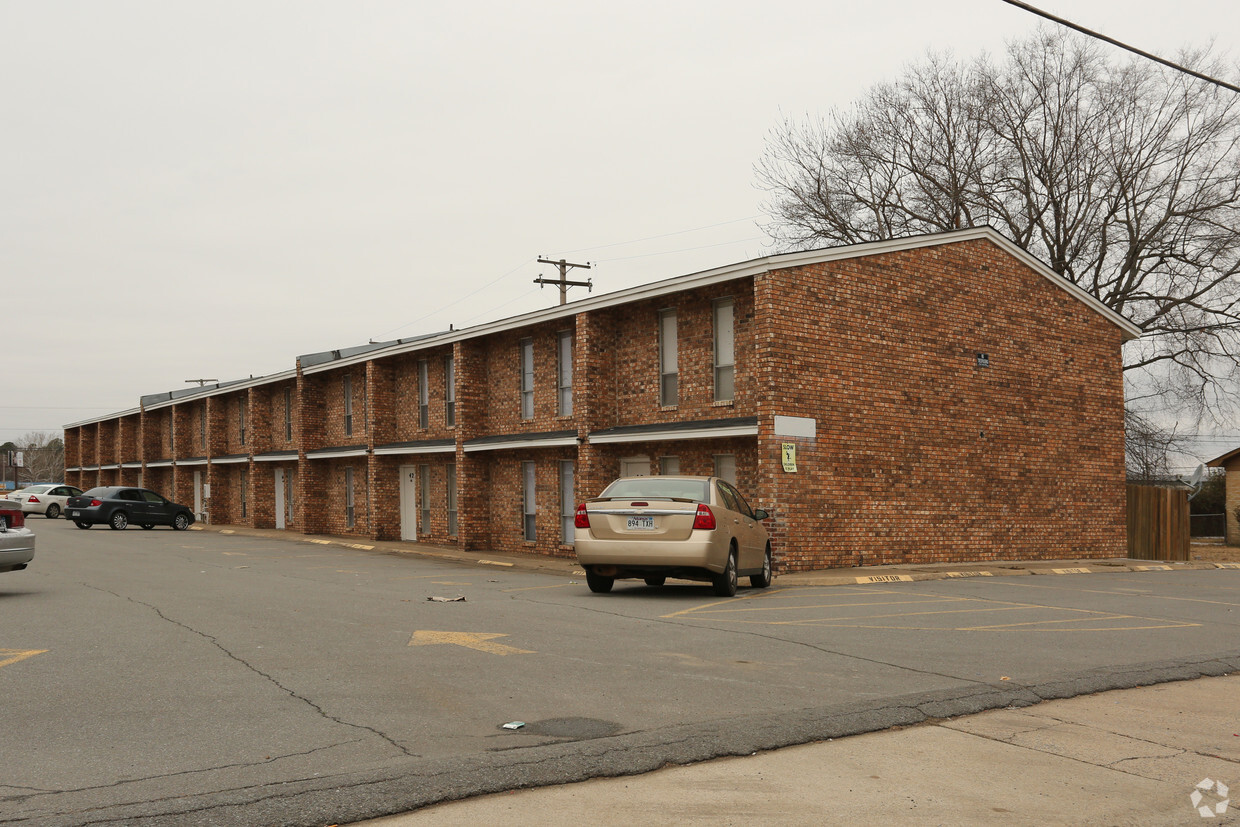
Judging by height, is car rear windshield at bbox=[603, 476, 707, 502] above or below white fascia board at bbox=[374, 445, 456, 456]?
below

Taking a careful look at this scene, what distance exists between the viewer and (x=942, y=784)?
5.64 metres

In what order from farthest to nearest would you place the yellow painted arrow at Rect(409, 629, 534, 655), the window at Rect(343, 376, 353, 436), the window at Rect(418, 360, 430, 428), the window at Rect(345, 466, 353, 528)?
the window at Rect(343, 376, 353, 436), the window at Rect(345, 466, 353, 528), the window at Rect(418, 360, 430, 428), the yellow painted arrow at Rect(409, 629, 534, 655)

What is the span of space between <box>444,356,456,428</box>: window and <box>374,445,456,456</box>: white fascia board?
1137 mm

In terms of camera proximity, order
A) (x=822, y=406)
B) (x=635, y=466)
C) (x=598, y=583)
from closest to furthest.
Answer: (x=598, y=583) < (x=822, y=406) < (x=635, y=466)

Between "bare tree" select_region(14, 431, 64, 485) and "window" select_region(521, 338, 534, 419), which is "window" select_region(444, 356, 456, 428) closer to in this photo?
"window" select_region(521, 338, 534, 419)

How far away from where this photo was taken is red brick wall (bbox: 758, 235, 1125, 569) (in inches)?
750

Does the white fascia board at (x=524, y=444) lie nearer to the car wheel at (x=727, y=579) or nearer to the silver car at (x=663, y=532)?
the silver car at (x=663, y=532)

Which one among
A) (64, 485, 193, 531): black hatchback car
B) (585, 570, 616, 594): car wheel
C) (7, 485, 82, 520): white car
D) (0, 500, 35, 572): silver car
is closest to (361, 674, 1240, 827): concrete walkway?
(585, 570, 616, 594): car wheel

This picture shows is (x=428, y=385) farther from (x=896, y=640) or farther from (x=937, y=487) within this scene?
(x=896, y=640)

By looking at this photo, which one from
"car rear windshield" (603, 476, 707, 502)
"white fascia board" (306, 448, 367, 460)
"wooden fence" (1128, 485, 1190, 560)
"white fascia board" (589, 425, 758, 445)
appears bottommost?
"wooden fence" (1128, 485, 1190, 560)

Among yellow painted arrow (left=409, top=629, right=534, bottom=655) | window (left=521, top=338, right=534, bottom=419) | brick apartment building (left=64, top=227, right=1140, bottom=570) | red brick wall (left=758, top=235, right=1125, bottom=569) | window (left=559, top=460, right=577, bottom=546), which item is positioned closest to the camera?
yellow painted arrow (left=409, top=629, right=534, bottom=655)

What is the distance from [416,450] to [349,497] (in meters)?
7.21

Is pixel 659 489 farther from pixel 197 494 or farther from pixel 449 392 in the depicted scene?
pixel 197 494

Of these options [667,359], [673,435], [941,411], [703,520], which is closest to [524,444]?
[667,359]
